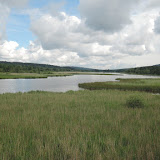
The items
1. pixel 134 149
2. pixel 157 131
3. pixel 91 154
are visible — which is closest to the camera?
pixel 91 154

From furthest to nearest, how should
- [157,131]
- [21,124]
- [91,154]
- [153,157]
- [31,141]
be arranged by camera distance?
1. [21,124]
2. [157,131]
3. [31,141]
4. [91,154]
5. [153,157]

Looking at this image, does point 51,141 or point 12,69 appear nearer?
point 51,141

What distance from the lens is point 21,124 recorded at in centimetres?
889

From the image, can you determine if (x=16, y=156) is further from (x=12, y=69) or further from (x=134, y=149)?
(x=12, y=69)

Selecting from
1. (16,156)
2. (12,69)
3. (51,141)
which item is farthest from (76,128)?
(12,69)

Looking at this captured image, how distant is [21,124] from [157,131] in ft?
23.8

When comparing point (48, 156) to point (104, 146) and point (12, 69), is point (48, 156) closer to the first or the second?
point (104, 146)

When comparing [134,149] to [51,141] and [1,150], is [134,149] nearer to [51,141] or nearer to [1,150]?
[51,141]

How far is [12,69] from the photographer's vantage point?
163 metres

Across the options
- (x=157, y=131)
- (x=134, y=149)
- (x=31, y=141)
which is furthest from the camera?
(x=157, y=131)

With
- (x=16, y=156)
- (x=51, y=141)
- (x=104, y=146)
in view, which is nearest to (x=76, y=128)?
(x=51, y=141)

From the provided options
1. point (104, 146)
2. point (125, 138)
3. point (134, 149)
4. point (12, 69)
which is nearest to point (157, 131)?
point (125, 138)

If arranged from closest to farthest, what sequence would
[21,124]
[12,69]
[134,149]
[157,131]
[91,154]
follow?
1. [91,154]
2. [134,149]
3. [157,131]
4. [21,124]
5. [12,69]

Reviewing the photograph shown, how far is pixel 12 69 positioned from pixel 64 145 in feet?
567
